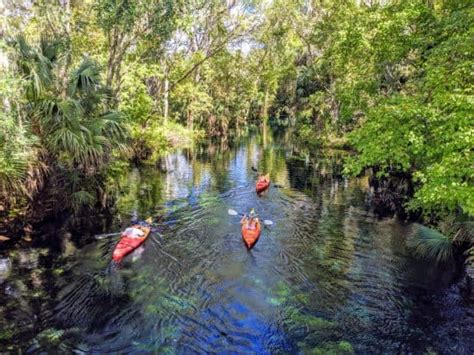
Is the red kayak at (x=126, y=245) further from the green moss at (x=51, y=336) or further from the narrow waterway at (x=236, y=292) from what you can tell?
the green moss at (x=51, y=336)

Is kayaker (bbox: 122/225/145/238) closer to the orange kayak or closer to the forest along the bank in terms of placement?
the forest along the bank

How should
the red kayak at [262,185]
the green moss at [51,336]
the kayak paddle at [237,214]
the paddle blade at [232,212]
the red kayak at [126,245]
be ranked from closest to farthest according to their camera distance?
the green moss at [51,336]
the red kayak at [126,245]
the kayak paddle at [237,214]
the paddle blade at [232,212]
the red kayak at [262,185]

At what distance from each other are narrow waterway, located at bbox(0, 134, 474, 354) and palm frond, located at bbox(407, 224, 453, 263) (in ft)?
1.44

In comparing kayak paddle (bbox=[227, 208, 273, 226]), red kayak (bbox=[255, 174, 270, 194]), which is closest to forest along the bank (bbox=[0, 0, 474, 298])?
kayak paddle (bbox=[227, 208, 273, 226])

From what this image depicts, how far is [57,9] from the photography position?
16.1m

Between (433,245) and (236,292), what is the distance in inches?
236

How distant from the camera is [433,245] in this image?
10836mm


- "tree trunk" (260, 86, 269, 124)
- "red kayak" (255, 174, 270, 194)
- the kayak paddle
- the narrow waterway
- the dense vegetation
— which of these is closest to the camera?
A: the narrow waterway

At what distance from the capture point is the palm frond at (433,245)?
1055 cm

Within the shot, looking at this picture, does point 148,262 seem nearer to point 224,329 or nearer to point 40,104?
point 224,329

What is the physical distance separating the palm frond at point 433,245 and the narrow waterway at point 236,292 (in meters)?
0.44

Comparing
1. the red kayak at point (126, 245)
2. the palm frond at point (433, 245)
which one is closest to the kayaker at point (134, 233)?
the red kayak at point (126, 245)

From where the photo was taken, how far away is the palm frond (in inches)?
416

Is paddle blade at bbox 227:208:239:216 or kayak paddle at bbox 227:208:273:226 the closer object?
kayak paddle at bbox 227:208:273:226
